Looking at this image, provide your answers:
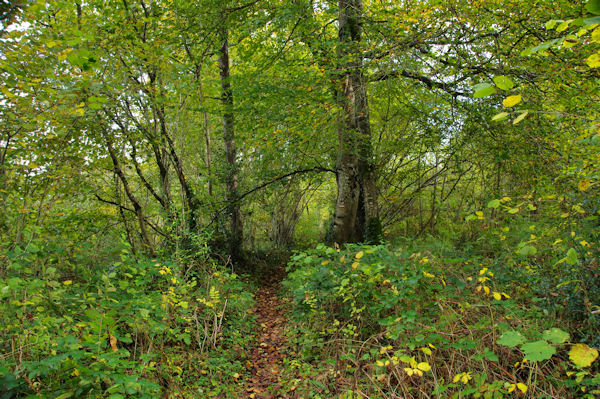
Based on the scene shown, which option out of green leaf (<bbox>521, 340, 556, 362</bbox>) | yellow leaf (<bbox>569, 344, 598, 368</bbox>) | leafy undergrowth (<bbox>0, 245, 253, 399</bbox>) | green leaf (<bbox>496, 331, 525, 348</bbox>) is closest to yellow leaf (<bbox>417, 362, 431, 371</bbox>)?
green leaf (<bbox>496, 331, 525, 348</bbox>)

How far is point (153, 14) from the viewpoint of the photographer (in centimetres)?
507

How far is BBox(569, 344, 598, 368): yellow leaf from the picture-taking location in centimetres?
156

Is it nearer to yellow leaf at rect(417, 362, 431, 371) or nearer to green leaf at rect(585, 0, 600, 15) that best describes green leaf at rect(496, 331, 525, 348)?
yellow leaf at rect(417, 362, 431, 371)

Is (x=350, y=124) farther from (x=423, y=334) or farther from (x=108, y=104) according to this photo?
(x=423, y=334)

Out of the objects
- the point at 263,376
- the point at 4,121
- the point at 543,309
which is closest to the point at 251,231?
the point at 263,376

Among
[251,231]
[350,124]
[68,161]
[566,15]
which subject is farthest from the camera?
[251,231]

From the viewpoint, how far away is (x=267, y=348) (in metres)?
4.36

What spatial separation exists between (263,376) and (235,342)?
2.08 feet

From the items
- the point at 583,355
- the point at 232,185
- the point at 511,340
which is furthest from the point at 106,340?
the point at 232,185

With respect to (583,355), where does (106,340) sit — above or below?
below

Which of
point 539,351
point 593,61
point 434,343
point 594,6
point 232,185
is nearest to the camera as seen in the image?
point 594,6

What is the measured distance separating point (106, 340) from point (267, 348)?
7.08 feet

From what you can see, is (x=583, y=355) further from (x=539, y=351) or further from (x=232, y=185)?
(x=232, y=185)

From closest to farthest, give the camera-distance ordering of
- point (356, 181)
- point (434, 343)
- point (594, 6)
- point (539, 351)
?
point (594, 6) → point (539, 351) → point (434, 343) → point (356, 181)
